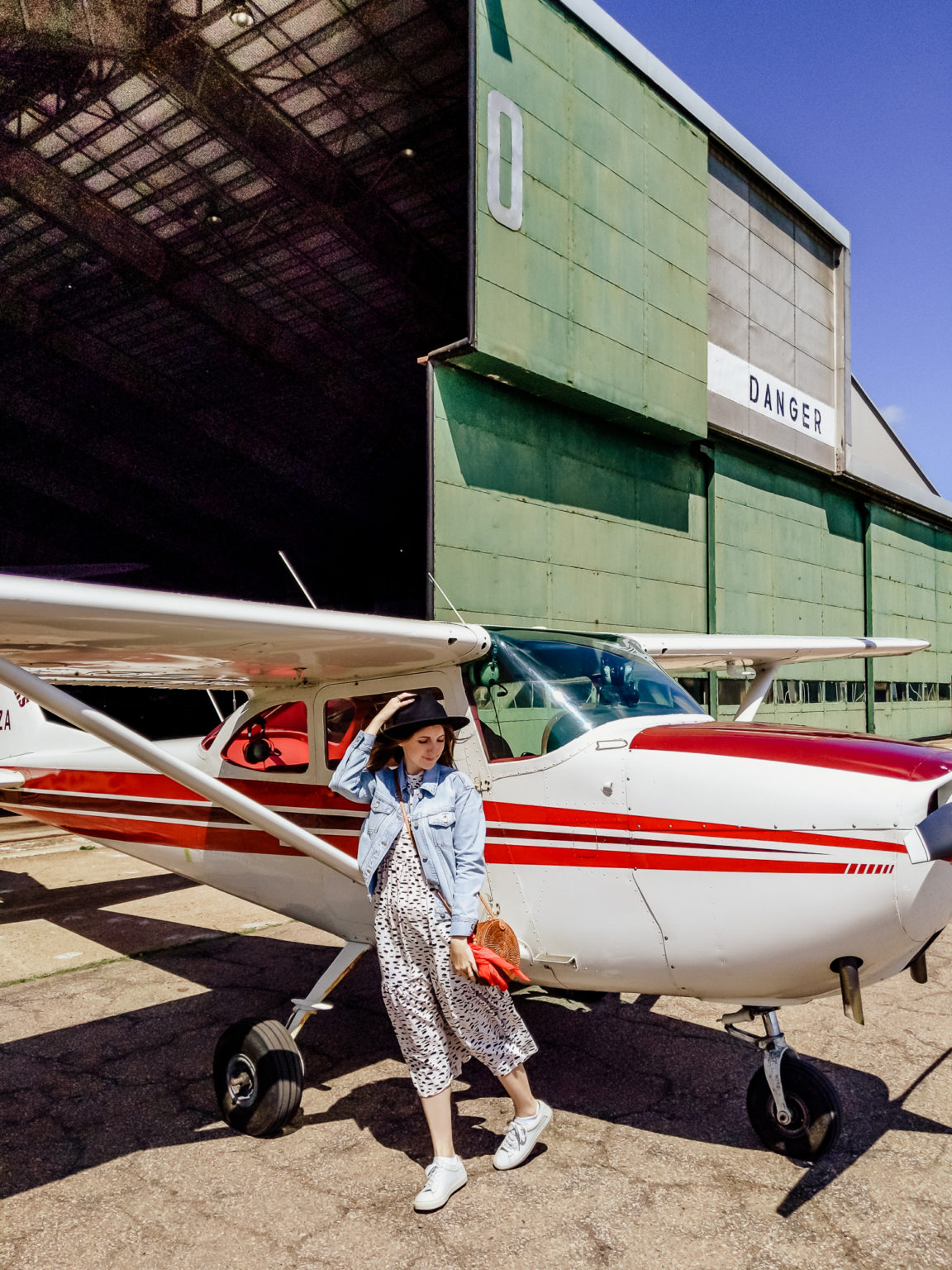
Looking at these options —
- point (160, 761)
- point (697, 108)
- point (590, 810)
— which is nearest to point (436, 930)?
point (590, 810)

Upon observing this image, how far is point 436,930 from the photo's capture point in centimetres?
325

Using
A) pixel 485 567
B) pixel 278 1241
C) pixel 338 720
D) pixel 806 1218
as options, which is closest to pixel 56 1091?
pixel 278 1241

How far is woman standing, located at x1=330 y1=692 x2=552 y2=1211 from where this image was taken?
3238mm

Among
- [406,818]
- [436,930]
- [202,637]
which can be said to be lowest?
[436,930]

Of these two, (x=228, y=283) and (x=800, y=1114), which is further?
(x=228, y=283)

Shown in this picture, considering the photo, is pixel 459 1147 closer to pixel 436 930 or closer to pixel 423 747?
pixel 436 930

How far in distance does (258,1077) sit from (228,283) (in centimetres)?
2006

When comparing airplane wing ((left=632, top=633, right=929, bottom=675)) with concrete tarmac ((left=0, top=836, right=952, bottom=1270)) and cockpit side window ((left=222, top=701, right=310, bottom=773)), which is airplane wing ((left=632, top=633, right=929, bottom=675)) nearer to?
cockpit side window ((left=222, top=701, right=310, bottom=773))

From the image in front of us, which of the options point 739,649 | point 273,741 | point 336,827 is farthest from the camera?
point 739,649

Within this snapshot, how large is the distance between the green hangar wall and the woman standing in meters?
6.43

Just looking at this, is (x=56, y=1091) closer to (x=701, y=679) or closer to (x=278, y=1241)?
(x=278, y=1241)

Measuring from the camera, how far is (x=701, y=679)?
13.6 metres

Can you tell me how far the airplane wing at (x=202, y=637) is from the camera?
3.02 meters

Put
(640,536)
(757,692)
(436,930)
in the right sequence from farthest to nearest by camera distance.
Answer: (640,536) → (757,692) → (436,930)
